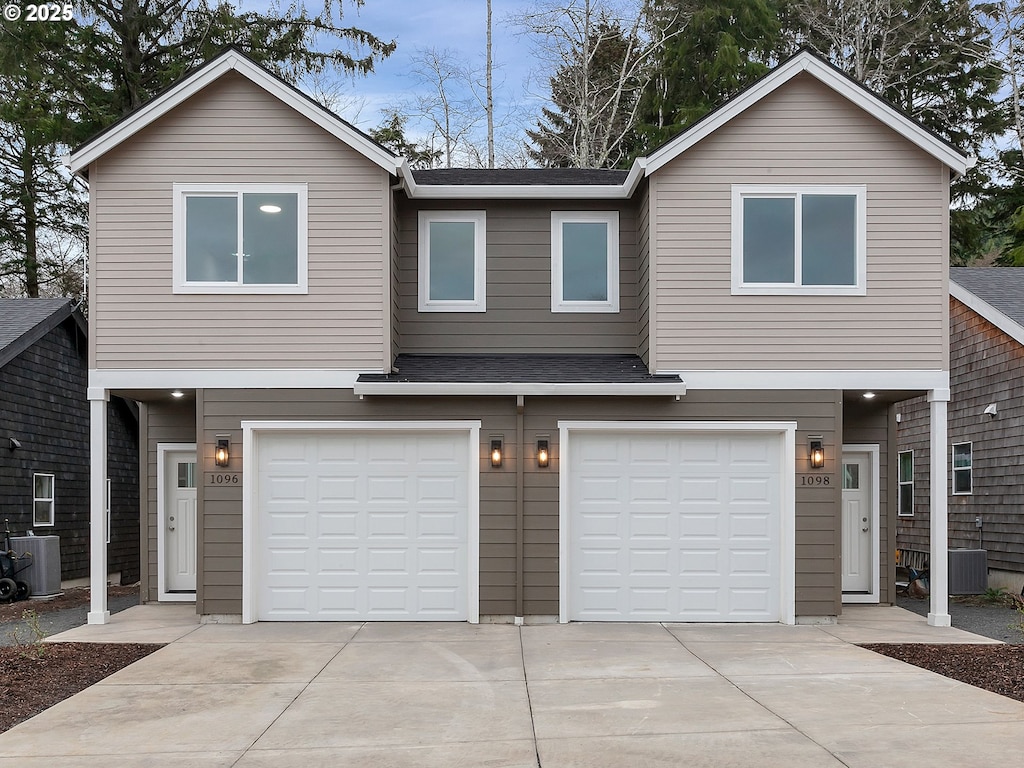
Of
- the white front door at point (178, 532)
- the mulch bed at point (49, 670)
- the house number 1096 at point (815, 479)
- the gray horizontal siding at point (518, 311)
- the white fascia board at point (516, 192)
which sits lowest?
the mulch bed at point (49, 670)

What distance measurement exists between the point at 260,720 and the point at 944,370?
8.46 m

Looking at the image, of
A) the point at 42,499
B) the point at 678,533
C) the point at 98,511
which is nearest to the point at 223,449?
the point at 98,511

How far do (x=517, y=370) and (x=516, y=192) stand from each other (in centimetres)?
238

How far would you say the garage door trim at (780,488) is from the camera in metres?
10.8

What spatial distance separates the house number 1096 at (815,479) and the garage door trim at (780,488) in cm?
11

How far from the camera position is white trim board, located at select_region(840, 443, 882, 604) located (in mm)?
12320

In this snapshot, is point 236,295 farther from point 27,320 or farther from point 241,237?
point 27,320

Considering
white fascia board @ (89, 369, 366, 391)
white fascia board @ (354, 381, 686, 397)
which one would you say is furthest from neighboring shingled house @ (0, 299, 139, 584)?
white fascia board @ (354, 381, 686, 397)

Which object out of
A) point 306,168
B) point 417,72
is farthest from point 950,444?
point 417,72

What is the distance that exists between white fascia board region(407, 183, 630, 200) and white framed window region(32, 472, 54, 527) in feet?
26.1

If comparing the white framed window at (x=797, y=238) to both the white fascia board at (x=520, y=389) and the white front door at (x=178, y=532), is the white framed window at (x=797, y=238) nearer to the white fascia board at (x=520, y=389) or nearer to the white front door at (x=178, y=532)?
the white fascia board at (x=520, y=389)

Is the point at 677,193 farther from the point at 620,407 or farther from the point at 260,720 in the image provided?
the point at 260,720

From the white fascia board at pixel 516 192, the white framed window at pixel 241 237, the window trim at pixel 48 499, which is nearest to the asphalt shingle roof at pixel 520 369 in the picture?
the white framed window at pixel 241 237

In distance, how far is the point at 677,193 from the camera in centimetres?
1111
